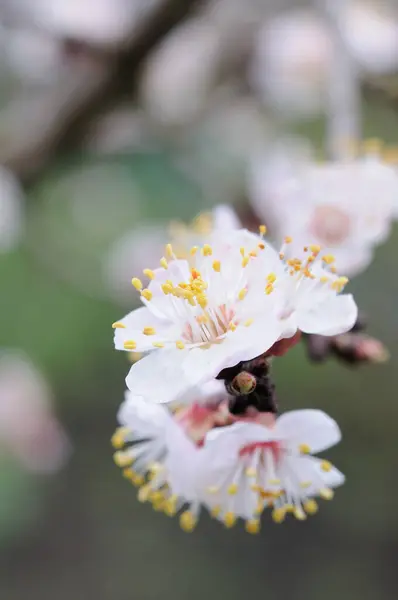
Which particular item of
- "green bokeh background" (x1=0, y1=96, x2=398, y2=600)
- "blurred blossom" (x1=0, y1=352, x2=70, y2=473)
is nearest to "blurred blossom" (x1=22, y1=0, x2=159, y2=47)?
"green bokeh background" (x1=0, y1=96, x2=398, y2=600)

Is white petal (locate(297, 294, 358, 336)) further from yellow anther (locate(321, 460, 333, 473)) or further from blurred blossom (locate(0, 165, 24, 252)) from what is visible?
blurred blossom (locate(0, 165, 24, 252))

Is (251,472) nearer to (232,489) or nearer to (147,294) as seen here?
(232,489)

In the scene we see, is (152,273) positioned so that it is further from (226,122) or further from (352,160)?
(226,122)

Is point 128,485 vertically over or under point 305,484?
over

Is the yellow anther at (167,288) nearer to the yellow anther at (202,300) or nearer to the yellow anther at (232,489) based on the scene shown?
the yellow anther at (202,300)

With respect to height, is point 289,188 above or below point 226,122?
below

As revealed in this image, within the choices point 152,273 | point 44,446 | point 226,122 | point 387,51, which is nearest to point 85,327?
point 44,446

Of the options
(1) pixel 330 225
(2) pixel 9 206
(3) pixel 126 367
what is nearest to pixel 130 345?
(1) pixel 330 225

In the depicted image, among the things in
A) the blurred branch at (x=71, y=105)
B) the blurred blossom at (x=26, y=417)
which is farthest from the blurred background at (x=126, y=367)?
the blurred branch at (x=71, y=105)
